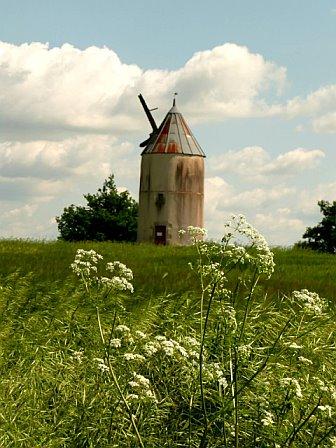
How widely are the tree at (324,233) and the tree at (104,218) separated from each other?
34.0 ft

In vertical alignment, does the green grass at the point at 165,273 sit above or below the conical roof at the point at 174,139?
below

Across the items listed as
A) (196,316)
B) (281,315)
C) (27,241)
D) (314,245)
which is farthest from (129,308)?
(314,245)

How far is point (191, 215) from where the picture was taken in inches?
1522

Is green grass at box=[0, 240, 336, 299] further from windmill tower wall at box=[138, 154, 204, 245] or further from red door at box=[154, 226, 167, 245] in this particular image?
windmill tower wall at box=[138, 154, 204, 245]

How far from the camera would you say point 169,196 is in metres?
38.0

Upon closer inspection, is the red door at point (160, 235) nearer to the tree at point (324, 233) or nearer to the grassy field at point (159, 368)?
the tree at point (324, 233)

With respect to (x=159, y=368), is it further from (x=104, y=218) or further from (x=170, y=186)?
(x=104, y=218)

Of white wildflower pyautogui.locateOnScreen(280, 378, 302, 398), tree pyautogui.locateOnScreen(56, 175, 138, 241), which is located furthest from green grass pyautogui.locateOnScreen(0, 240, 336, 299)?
tree pyautogui.locateOnScreen(56, 175, 138, 241)

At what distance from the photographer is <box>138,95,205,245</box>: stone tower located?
124 ft

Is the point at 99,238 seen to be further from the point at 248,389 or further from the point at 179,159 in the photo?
the point at 248,389

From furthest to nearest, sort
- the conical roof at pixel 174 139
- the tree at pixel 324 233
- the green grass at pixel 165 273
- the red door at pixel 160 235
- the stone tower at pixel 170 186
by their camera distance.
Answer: the tree at pixel 324 233, the conical roof at pixel 174 139, the stone tower at pixel 170 186, the red door at pixel 160 235, the green grass at pixel 165 273

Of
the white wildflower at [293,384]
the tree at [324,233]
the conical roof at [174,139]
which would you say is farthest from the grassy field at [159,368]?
the tree at [324,233]

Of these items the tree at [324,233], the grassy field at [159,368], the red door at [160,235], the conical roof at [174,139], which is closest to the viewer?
the grassy field at [159,368]

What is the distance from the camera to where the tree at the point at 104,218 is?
48000 millimetres
